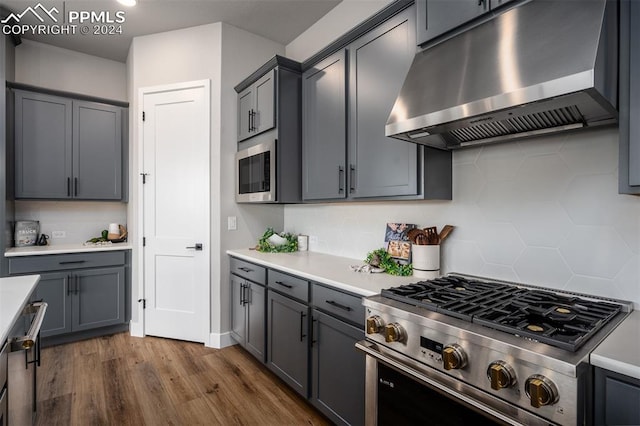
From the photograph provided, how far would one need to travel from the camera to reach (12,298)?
141 cm

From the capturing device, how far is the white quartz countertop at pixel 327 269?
1.81 metres

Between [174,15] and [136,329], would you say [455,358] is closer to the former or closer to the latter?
[136,329]

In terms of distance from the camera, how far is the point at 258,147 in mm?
2889

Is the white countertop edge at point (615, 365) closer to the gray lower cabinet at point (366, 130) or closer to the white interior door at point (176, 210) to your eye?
the gray lower cabinet at point (366, 130)

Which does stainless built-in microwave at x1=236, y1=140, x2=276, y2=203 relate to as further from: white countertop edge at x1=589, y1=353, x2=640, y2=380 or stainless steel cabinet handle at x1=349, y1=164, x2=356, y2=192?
white countertop edge at x1=589, y1=353, x2=640, y2=380

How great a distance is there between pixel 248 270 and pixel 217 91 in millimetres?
1767

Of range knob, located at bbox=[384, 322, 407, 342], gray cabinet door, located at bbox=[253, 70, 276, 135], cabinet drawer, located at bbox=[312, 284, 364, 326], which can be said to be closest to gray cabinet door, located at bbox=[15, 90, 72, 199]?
gray cabinet door, located at bbox=[253, 70, 276, 135]

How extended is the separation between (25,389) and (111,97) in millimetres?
3655

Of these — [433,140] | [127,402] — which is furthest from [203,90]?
[127,402]

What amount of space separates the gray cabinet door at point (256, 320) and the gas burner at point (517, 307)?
1.33 meters

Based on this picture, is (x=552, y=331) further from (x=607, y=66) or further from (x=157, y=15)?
(x=157, y=15)

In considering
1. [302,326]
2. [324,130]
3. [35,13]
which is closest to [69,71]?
[35,13]

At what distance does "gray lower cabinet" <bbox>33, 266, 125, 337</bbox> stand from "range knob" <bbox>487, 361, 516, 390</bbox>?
3.61 meters

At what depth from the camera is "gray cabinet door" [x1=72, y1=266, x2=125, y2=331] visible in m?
3.31
